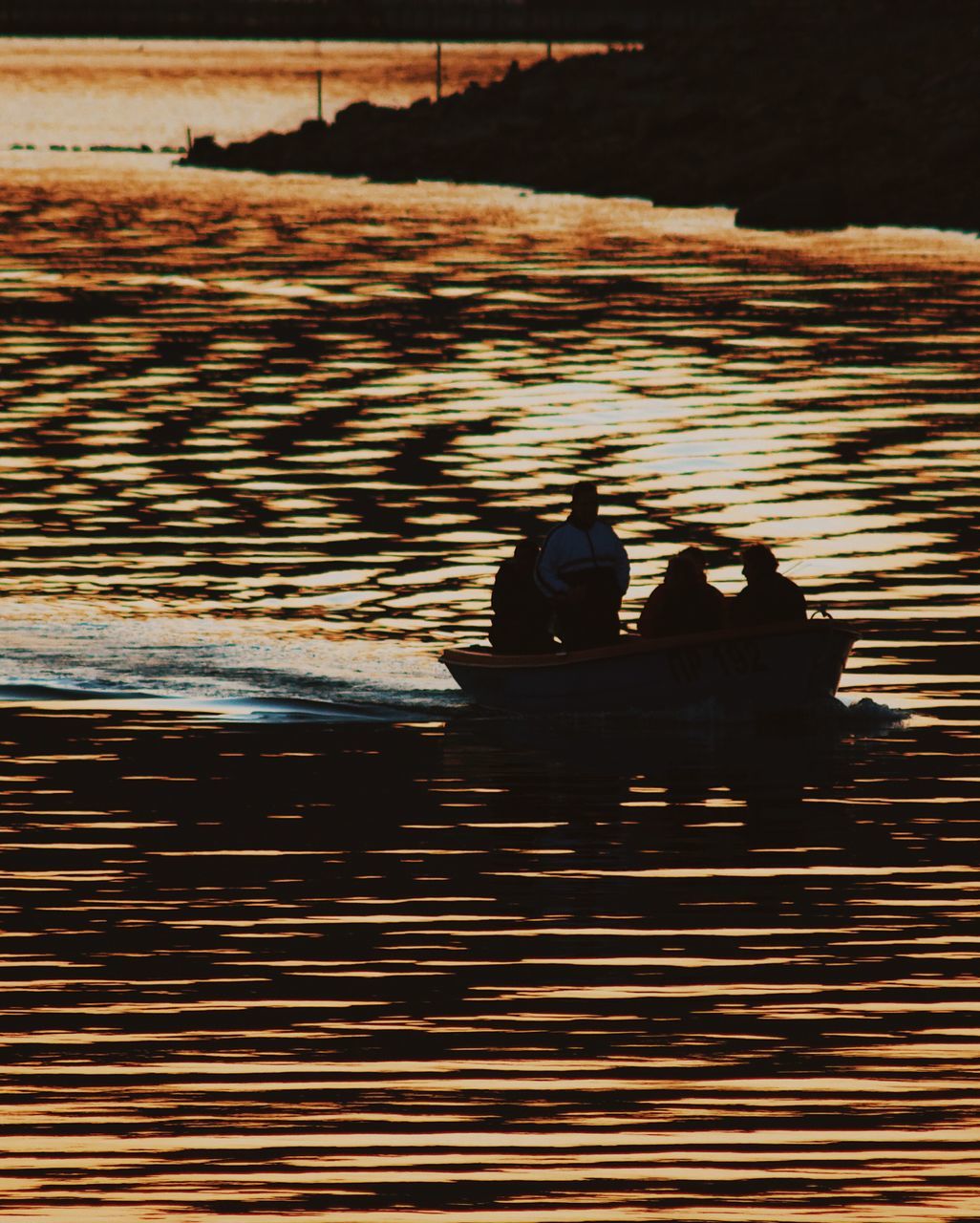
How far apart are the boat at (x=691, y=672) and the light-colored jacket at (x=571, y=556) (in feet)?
2.39

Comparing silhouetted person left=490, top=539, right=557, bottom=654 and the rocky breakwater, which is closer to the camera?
silhouetted person left=490, top=539, right=557, bottom=654

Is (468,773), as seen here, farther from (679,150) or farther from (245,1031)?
(679,150)

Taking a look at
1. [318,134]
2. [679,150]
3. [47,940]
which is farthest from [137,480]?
[318,134]

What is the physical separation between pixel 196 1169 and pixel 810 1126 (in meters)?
3.18

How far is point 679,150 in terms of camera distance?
11519cm

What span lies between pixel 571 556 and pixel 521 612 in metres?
0.81

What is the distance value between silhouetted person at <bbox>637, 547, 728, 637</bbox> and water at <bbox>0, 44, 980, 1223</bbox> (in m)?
0.96

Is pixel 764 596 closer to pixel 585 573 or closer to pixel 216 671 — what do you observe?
pixel 585 573

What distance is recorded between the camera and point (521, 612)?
85.3ft

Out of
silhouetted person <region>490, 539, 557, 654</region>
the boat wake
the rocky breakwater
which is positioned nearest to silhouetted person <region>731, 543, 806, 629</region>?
silhouetted person <region>490, 539, 557, 654</region>

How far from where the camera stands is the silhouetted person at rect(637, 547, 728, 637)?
25.2 m

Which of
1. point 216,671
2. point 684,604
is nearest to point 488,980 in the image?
point 684,604

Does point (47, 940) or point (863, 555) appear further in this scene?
point (863, 555)

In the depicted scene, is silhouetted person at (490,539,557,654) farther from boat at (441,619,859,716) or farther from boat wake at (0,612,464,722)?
boat wake at (0,612,464,722)
